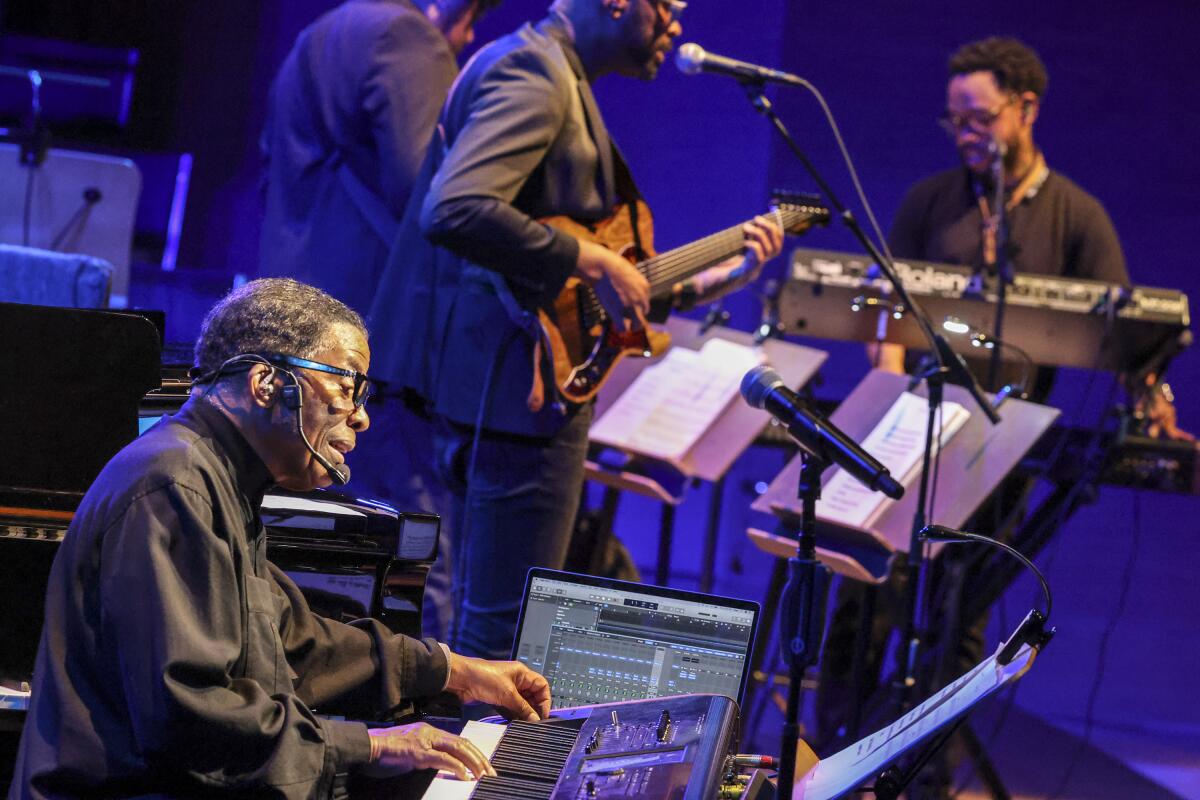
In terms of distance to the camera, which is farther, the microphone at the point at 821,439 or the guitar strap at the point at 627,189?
the guitar strap at the point at 627,189

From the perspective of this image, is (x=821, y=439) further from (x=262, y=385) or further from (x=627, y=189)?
(x=627, y=189)

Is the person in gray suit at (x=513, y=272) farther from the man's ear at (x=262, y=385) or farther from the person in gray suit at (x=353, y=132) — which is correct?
the man's ear at (x=262, y=385)

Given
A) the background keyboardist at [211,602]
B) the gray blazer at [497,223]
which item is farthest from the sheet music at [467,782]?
the gray blazer at [497,223]

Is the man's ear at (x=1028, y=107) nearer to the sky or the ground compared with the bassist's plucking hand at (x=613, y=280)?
nearer to the sky

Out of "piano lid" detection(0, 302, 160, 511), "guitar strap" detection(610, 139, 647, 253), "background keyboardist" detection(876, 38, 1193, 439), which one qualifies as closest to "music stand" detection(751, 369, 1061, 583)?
"background keyboardist" detection(876, 38, 1193, 439)

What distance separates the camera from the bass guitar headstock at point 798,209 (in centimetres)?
434

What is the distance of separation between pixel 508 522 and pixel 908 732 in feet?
5.72

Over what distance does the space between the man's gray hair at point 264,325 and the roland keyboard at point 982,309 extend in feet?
8.24

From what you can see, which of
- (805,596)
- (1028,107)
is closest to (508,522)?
(805,596)

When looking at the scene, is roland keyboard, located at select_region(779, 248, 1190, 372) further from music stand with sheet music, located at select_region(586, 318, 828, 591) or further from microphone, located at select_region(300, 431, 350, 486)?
microphone, located at select_region(300, 431, 350, 486)

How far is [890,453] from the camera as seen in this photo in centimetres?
407

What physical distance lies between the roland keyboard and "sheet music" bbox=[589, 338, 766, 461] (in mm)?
284

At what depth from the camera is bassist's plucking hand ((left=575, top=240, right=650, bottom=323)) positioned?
357 cm

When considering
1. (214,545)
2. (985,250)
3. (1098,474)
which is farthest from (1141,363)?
(214,545)
